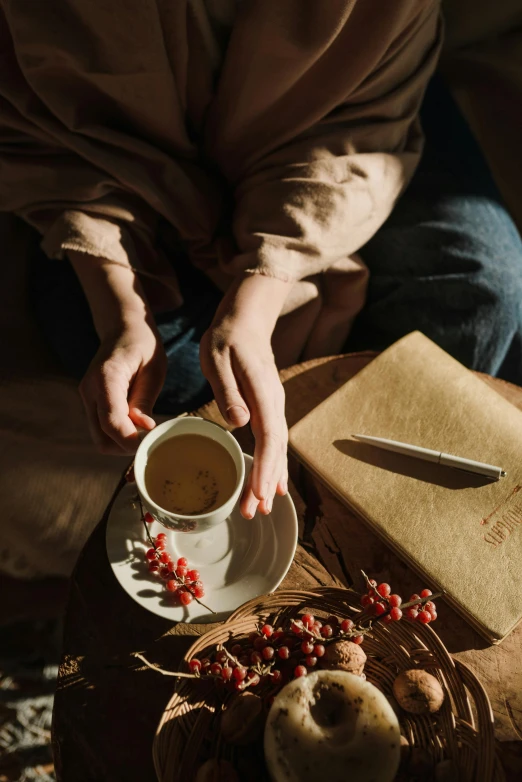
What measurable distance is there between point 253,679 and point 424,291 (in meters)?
0.69

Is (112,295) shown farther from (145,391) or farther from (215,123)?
(215,123)

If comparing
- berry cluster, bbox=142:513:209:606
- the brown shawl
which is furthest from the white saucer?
the brown shawl

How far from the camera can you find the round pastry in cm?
43

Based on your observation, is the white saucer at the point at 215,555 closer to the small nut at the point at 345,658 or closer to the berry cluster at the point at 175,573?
the berry cluster at the point at 175,573

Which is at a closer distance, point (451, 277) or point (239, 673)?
point (239, 673)

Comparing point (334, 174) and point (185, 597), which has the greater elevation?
point (334, 174)

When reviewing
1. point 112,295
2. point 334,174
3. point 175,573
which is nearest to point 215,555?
point 175,573

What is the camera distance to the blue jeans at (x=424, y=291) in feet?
3.10

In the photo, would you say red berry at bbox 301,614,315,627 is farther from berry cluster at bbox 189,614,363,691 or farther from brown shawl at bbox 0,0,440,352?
brown shawl at bbox 0,0,440,352

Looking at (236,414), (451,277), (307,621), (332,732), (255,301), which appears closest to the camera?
(332,732)

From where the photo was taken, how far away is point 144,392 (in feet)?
2.39

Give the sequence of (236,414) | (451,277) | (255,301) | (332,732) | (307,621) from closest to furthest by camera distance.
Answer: (332,732) → (307,621) → (236,414) → (255,301) → (451,277)

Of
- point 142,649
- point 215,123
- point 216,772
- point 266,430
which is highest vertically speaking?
point 215,123

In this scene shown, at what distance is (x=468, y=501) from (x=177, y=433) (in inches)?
14.3
